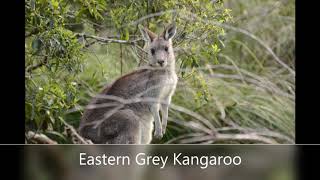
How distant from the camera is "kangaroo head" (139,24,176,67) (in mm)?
4238

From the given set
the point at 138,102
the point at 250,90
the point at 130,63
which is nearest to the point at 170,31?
the point at 130,63

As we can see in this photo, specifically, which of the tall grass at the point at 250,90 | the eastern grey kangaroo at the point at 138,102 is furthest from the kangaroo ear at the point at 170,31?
the tall grass at the point at 250,90

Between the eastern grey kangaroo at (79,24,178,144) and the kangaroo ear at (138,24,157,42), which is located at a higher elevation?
the kangaroo ear at (138,24,157,42)

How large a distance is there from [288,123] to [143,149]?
87 cm

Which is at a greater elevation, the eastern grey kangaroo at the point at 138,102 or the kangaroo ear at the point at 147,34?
the kangaroo ear at the point at 147,34

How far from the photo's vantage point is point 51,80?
422 cm

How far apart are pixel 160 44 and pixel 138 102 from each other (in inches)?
14.3

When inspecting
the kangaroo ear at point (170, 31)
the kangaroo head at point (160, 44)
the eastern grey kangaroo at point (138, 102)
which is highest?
the kangaroo ear at point (170, 31)

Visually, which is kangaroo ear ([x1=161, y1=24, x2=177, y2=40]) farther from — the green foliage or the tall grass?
the tall grass

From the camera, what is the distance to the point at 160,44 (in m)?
4.25

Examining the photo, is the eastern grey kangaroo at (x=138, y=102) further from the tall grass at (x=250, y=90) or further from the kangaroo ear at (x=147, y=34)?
the tall grass at (x=250, y=90)

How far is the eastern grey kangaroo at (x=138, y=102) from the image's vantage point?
4195 mm

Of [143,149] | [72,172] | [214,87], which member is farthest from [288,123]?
[72,172]

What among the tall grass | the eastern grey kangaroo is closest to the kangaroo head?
the eastern grey kangaroo
